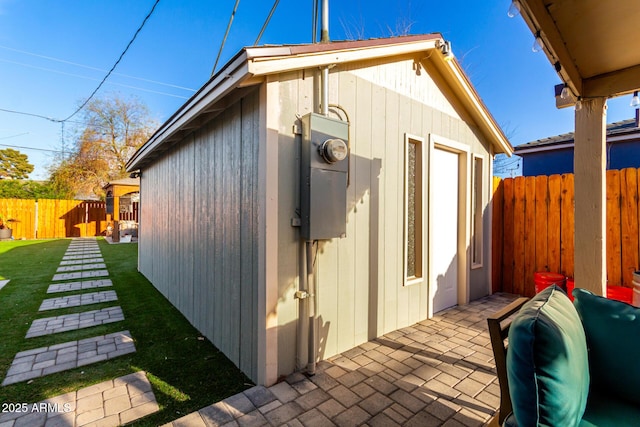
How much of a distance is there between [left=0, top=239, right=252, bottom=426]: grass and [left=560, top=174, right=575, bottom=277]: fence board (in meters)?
5.23

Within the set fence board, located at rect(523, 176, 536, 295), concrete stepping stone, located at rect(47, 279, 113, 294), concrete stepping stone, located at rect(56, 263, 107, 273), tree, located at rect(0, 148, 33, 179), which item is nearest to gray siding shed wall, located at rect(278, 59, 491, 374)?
fence board, located at rect(523, 176, 536, 295)

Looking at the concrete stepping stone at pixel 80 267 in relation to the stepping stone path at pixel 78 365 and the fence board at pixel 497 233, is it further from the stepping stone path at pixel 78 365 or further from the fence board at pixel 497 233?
the fence board at pixel 497 233

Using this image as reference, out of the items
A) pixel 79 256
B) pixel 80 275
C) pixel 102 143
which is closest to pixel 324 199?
pixel 80 275

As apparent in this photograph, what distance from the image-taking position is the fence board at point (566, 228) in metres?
4.76

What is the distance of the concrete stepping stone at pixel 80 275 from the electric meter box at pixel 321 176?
6.41 m

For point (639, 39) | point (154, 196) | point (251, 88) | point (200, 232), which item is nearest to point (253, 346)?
point (200, 232)

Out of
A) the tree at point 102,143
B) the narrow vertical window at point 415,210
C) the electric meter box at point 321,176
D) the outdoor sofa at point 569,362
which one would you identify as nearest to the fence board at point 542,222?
the narrow vertical window at point 415,210

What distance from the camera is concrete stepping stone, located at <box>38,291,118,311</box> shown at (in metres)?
4.56

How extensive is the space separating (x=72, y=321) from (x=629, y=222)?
7.85m

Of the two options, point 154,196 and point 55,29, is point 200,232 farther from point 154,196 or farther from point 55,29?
point 55,29

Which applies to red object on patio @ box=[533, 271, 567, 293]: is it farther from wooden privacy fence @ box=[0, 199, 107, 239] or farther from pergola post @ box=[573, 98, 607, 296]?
wooden privacy fence @ box=[0, 199, 107, 239]

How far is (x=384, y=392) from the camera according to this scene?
2.42 m

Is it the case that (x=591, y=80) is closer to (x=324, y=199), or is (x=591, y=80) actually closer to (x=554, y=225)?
(x=324, y=199)

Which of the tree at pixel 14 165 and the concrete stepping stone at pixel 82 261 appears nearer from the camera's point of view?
the concrete stepping stone at pixel 82 261
